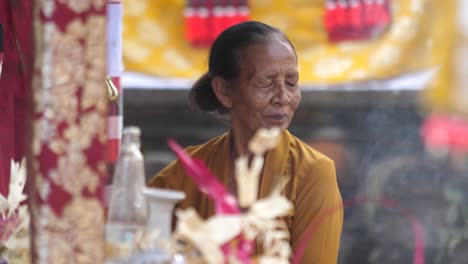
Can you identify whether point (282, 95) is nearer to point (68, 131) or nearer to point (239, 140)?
point (239, 140)

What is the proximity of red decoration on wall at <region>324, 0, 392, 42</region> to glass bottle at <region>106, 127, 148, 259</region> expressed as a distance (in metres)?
3.04

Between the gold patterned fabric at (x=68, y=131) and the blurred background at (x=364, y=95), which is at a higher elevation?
the gold patterned fabric at (x=68, y=131)

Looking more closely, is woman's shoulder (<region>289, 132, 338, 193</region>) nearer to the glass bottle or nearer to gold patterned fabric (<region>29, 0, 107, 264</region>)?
the glass bottle

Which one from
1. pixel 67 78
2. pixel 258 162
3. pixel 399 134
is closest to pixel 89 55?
pixel 67 78

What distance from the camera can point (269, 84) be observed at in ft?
7.59

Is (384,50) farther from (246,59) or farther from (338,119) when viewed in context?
(246,59)

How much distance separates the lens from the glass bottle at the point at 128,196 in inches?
68.2

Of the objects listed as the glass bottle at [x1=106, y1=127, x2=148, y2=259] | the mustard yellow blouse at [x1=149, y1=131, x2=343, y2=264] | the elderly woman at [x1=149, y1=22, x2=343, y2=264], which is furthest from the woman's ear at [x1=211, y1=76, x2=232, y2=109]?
the glass bottle at [x1=106, y1=127, x2=148, y2=259]

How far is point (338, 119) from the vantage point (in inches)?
210

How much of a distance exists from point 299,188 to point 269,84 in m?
0.25

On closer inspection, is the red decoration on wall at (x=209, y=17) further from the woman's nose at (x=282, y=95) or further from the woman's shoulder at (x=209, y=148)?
the woman's nose at (x=282, y=95)

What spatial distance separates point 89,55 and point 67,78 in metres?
0.05

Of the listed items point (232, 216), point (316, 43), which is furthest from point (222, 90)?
point (316, 43)

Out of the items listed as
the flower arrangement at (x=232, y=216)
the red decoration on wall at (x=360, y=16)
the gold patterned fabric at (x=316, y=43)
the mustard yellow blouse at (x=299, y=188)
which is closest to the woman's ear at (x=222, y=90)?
the mustard yellow blouse at (x=299, y=188)
